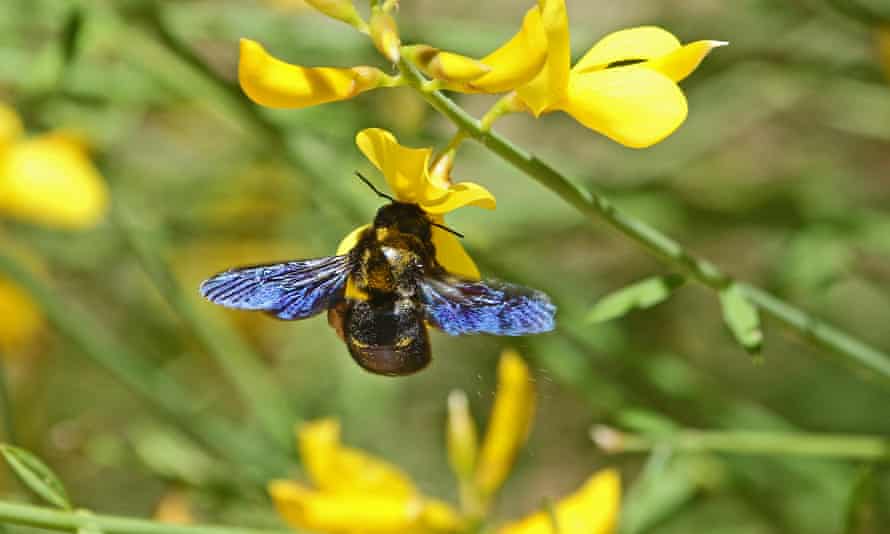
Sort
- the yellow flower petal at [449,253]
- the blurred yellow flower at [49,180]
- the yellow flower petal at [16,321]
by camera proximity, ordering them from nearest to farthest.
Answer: the yellow flower petal at [449,253], the blurred yellow flower at [49,180], the yellow flower petal at [16,321]

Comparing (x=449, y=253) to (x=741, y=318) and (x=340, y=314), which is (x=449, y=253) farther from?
(x=741, y=318)

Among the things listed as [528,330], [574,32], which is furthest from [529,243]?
[528,330]

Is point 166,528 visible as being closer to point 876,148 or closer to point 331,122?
point 331,122

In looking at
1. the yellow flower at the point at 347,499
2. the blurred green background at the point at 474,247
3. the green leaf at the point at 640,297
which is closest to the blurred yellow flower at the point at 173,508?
the blurred green background at the point at 474,247

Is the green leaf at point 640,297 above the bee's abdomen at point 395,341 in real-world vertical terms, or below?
below

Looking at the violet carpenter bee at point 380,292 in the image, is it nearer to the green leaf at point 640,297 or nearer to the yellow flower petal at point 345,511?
the green leaf at point 640,297

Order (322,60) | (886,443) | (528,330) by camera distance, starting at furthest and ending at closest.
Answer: (322,60), (886,443), (528,330)

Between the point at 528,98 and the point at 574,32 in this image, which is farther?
the point at 574,32
